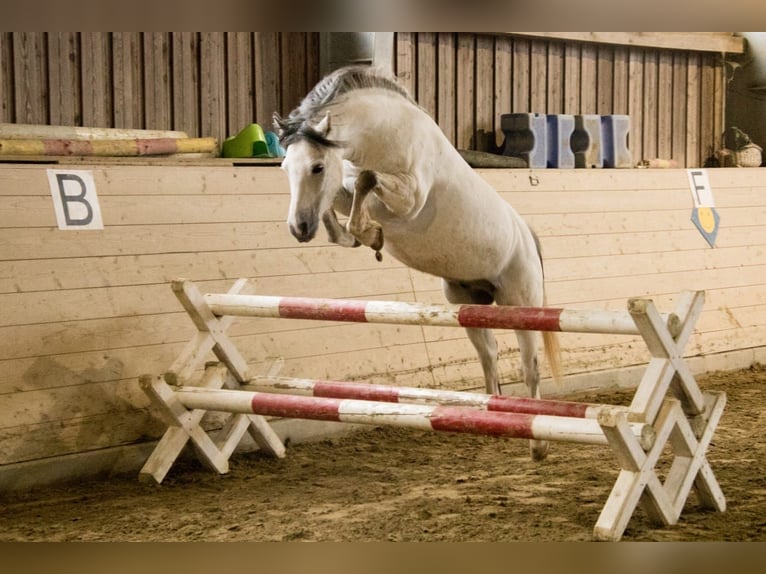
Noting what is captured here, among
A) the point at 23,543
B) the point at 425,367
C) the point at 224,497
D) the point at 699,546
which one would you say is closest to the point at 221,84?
the point at 425,367

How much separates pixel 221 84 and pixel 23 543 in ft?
7.35

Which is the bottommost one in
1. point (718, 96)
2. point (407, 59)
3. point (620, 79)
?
point (718, 96)

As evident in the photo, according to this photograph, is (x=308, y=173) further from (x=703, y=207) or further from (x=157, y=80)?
(x=703, y=207)

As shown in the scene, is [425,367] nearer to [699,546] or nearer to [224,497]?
[224,497]

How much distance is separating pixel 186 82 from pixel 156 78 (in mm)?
131

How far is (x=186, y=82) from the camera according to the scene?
451cm

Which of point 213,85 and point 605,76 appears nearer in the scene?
point 213,85

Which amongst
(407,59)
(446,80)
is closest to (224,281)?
(407,59)

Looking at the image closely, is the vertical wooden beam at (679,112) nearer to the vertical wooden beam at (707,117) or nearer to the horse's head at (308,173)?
the vertical wooden beam at (707,117)

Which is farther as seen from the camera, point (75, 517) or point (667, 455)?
point (667, 455)

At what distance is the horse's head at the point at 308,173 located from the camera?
288 centimetres

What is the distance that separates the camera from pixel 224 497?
3.55 meters

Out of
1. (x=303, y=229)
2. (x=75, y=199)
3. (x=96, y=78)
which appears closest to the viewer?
(x=303, y=229)

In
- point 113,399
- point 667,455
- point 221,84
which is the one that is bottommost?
point 667,455
